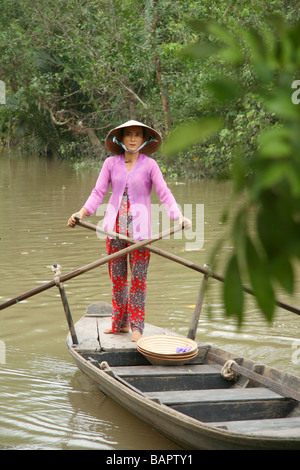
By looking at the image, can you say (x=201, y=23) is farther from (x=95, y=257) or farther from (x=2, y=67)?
(x=2, y=67)

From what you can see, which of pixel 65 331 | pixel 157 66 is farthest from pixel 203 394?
pixel 157 66

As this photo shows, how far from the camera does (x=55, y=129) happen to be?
23.6 m

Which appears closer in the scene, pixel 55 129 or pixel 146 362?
pixel 146 362

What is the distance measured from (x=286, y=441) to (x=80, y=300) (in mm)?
3556

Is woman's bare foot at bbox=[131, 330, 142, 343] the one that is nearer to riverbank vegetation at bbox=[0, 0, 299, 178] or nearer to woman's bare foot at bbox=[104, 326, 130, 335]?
woman's bare foot at bbox=[104, 326, 130, 335]

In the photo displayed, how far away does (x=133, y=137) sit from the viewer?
413 centimetres

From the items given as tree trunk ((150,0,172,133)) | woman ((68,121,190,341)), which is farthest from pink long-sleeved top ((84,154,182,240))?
tree trunk ((150,0,172,133))

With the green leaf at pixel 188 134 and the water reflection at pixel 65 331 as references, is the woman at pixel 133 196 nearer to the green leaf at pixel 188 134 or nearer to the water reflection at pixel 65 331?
the water reflection at pixel 65 331

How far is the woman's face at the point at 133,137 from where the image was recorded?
13.5 feet

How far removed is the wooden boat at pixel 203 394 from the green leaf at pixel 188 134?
1892 mm

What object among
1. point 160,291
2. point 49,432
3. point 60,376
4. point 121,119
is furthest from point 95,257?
point 121,119

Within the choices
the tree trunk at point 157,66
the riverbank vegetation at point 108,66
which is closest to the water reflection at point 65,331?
the riverbank vegetation at point 108,66
